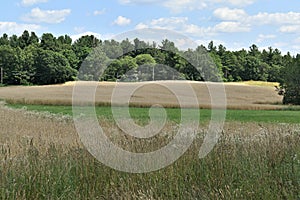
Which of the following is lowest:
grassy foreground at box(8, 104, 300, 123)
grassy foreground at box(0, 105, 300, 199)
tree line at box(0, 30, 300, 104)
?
grassy foreground at box(8, 104, 300, 123)

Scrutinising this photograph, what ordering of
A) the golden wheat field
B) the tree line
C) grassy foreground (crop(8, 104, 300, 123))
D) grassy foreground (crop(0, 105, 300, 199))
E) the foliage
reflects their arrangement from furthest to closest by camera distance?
the tree line, the foliage, the golden wheat field, grassy foreground (crop(8, 104, 300, 123)), grassy foreground (crop(0, 105, 300, 199))

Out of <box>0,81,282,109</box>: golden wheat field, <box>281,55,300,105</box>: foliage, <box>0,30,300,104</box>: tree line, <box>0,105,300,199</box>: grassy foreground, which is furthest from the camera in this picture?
Result: <box>0,30,300,104</box>: tree line

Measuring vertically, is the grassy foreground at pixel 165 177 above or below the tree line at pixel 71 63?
below

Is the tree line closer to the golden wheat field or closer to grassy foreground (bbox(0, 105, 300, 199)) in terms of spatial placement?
the golden wheat field

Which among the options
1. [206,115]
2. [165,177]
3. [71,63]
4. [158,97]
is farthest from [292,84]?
[165,177]

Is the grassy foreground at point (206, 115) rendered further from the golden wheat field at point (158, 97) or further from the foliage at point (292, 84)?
the foliage at point (292, 84)

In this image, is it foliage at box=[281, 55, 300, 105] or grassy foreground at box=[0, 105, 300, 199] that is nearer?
grassy foreground at box=[0, 105, 300, 199]

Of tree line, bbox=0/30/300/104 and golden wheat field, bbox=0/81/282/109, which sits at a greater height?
tree line, bbox=0/30/300/104

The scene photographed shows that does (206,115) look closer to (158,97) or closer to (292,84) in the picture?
(158,97)

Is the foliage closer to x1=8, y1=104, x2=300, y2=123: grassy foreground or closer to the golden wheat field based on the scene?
the golden wheat field

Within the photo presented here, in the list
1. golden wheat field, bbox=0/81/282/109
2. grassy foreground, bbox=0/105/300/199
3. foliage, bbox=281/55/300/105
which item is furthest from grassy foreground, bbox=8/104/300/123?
foliage, bbox=281/55/300/105

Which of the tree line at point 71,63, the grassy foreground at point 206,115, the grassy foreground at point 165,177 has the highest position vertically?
the tree line at point 71,63

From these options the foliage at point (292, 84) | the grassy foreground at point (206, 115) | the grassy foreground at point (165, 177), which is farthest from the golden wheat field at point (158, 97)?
the grassy foreground at point (165, 177)

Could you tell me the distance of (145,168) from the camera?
6.13m
